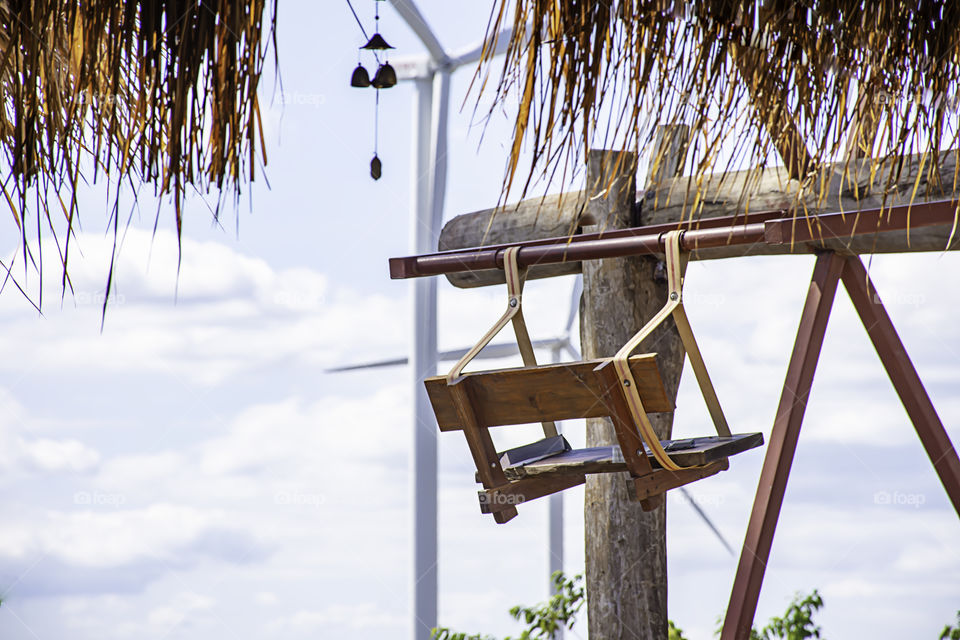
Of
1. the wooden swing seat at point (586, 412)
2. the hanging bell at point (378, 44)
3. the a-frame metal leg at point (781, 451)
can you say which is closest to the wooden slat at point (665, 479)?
the wooden swing seat at point (586, 412)

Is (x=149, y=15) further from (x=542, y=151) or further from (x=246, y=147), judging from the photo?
(x=542, y=151)

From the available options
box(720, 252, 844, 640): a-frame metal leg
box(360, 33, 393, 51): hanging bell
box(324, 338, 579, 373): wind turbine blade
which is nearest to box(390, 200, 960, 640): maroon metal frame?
box(720, 252, 844, 640): a-frame metal leg

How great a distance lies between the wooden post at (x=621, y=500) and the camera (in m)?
4.79

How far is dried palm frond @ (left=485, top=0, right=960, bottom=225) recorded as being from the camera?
2.56 m

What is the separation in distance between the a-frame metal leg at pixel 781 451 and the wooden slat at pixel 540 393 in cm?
106

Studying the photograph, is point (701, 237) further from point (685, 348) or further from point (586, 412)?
point (586, 412)

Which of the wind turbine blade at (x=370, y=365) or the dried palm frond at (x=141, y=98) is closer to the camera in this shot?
the dried palm frond at (x=141, y=98)

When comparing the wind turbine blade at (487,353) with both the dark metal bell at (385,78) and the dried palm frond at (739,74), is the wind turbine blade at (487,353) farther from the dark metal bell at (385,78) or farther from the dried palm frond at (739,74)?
the dried palm frond at (739,74)

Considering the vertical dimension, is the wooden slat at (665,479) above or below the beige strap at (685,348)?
below

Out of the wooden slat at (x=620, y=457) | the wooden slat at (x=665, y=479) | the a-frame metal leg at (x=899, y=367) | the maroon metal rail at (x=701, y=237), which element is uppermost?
the maroon metal rail at (x=701, y=237)

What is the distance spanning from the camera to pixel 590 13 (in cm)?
254

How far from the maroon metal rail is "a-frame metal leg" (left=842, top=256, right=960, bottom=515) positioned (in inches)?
9.9

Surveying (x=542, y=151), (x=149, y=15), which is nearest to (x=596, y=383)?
(x=542, y=151)

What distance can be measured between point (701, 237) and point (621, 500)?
1.35m
